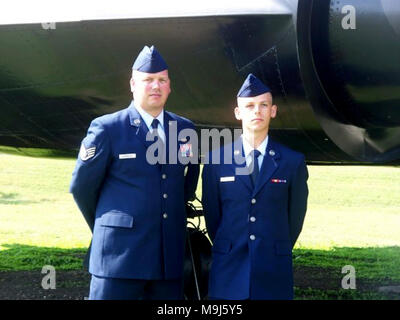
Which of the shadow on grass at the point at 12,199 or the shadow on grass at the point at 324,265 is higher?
the shadow on grass at the point at 12,199

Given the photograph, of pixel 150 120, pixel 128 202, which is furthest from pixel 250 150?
pixel 128 202

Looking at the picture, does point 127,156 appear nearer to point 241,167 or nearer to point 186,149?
point 186,149

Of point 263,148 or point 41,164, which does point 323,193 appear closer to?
point 41,164

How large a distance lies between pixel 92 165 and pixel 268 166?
1.00m

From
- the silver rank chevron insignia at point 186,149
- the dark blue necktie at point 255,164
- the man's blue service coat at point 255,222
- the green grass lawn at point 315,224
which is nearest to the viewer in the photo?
the man's blue service coat at point 255,222

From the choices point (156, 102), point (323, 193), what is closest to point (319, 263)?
point (156, 102)

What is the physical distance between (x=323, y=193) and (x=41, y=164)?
11.1 m

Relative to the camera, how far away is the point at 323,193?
22.2 m

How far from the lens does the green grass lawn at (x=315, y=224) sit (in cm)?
941

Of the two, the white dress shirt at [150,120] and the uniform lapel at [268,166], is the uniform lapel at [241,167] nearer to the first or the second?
the uniform lapel at [268,166]

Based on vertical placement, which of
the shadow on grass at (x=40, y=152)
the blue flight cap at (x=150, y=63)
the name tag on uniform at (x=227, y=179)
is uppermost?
the shadow on grass at (x=40, y=152)

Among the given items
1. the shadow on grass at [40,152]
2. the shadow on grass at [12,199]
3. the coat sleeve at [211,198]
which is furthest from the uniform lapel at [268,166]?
the shadow on grass at [12,199]

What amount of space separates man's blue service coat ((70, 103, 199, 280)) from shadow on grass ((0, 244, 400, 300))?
11.9 ft

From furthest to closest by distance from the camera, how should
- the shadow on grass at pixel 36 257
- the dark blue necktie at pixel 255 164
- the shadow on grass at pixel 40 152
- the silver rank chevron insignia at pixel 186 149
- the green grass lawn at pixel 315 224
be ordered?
the green grass lawn at pixel 315 224 → the shadow on grass at pixel 36 257 → the shadow on grass at pixel 40 152 → the silver rank chevron insignia at pixel 186 149 → the dark blue necktie at pixel 255 164
